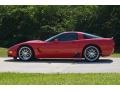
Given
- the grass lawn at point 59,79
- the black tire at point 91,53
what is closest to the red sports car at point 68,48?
the black tire at point 91,53

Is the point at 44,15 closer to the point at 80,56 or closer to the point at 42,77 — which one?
the point at 80,56

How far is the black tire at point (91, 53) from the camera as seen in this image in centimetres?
1614

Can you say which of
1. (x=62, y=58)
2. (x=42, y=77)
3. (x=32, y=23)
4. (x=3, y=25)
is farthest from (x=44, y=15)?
(x=42, y=77)

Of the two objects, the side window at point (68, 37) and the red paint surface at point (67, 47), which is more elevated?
the side window at point (68, 37)

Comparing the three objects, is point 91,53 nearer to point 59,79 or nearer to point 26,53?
point 26,53

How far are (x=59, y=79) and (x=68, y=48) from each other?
5.89 m

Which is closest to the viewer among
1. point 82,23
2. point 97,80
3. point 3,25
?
point 97,80

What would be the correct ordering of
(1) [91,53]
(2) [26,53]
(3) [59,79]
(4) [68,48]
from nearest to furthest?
(3) [59,79] < (1) [91,53] < (4) [68,48] < (2) [26,53]

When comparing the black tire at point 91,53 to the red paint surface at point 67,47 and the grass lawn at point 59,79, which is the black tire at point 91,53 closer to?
the red paint surface at point 67,47

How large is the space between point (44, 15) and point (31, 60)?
10542mm

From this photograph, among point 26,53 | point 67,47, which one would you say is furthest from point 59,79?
point 26,53

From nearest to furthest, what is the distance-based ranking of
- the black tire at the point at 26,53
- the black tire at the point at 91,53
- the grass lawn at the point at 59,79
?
the grass lawn at the point at 59,79, the black tire at the point at 91,53, the black tire at the point at 26,53

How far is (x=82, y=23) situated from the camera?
25.2 m

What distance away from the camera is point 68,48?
16.4 meters
